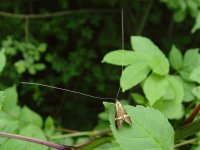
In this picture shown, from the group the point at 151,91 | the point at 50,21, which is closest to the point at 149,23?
the point at 50,21

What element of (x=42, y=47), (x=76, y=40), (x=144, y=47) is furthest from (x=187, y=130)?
(x=76, y=40)

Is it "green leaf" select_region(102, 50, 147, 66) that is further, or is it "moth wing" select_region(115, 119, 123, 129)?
"green leaf" select_region(102, 50, 147, 66)

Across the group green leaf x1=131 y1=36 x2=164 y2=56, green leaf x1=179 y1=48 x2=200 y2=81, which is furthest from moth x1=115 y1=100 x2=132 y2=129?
green leaf x1=179 y1=48 x2=200 y2=81

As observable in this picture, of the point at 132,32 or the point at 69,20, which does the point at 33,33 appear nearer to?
the point at 69,20

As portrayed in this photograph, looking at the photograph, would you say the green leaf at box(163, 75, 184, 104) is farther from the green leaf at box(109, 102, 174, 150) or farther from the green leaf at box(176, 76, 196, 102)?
the green leaf at box(109, 102, 174, 150)

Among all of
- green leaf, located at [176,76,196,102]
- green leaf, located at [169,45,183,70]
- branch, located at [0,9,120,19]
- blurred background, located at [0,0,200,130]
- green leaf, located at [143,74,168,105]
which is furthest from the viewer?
blurred background, located at [0,0,200,130]

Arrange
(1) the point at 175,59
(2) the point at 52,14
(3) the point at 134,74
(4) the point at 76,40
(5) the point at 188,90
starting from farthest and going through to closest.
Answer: (4) the point at 76,40 → (2) the point at 52,14 → (1) the point at 175,59 → (5) the point at 188,90 → (3) the point at 134,74

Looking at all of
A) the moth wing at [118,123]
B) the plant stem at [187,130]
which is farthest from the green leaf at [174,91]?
the moth wing at [118,123]

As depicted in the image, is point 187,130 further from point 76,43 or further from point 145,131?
point 76,43
